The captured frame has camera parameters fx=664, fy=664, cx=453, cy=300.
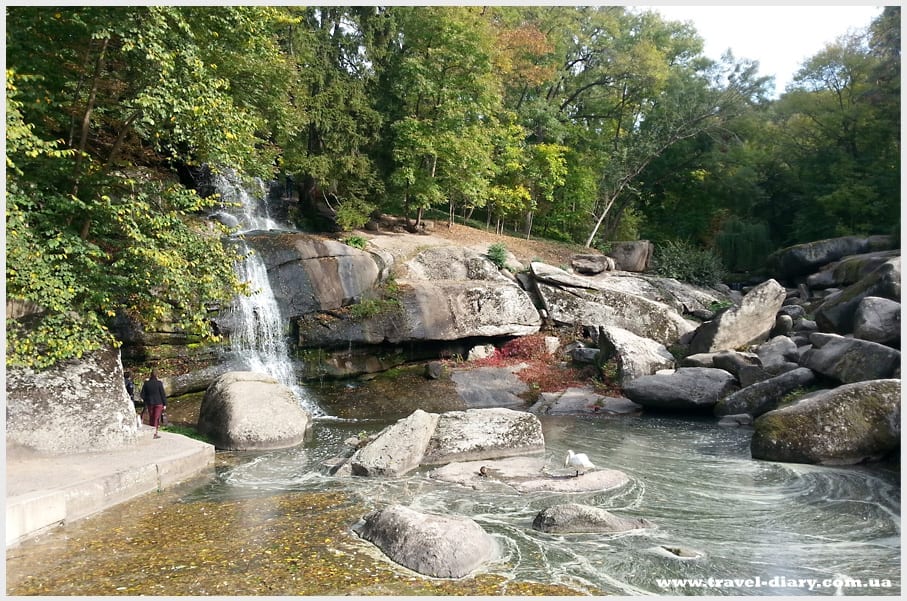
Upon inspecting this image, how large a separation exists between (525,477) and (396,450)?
7.95 ft

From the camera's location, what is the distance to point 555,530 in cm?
871

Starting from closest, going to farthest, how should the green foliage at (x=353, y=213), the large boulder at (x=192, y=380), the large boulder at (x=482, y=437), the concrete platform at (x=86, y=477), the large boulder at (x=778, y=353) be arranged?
the concrete platform at (x=86, y=477) < the large boulder at (x=482, y=437) < the large boulder at (x=192, y=380) < the large boulder at (x=778, y=353) < the green foliage at (x=353, y=213)

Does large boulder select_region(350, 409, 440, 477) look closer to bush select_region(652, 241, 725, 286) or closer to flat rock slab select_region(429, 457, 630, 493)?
flat rock slab select_region(429, 457, 630, 493)

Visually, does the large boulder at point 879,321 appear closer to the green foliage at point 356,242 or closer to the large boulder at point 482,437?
the large boulder at point 482,437

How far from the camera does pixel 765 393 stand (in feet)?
56.3

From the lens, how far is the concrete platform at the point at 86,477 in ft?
27.6

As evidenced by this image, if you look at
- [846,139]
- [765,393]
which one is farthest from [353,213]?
[846,139]

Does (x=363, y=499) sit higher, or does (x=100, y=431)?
(x=100, y=431)

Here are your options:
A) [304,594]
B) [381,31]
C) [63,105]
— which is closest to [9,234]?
[63,105]

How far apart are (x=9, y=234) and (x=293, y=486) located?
19.3ft

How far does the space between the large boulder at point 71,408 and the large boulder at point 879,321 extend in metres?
17.4

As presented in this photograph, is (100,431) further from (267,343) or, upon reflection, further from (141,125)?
(267,343)

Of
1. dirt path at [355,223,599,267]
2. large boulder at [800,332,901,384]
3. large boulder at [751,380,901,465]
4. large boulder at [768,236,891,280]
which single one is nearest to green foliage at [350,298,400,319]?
dirt path at [355,223,599,267]

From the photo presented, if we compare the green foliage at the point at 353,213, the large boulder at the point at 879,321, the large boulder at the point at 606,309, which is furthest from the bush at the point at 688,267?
the green foliage at the point at 353,213
